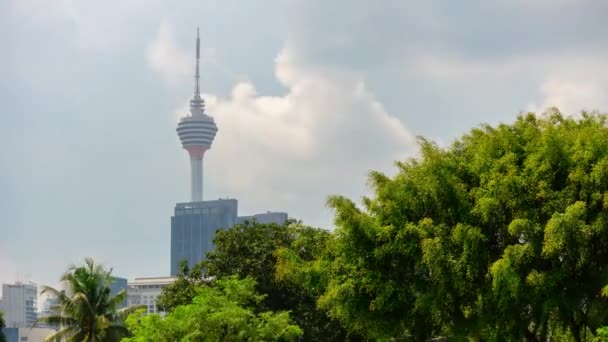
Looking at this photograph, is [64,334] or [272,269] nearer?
[64,334]

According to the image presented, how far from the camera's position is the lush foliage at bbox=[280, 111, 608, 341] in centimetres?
3316

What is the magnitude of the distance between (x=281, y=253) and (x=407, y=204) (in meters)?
6.44

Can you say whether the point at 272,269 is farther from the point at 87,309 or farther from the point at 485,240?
the point at 485,240

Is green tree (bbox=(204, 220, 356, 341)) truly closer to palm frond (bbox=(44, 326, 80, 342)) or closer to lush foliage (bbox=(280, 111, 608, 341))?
palm frond (bbox=(44, 326, 80, 342))

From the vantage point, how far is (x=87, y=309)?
1794 inches

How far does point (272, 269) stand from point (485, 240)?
16881 mm

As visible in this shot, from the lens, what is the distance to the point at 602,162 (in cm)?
3322

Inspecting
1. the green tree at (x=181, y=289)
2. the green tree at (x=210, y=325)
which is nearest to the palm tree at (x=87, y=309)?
the green tree at (x=181, y=289)

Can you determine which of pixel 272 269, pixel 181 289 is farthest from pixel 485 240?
pixel 181 289

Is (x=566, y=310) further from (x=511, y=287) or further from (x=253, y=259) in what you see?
(x=253, y=259)

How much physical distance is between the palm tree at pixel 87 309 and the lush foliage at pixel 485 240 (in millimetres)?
12166

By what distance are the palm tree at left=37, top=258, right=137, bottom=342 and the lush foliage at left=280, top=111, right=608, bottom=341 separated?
12166 mm

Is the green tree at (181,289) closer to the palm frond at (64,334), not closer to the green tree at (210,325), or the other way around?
the palm frond at (64,334)

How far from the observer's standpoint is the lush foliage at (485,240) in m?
33.2
